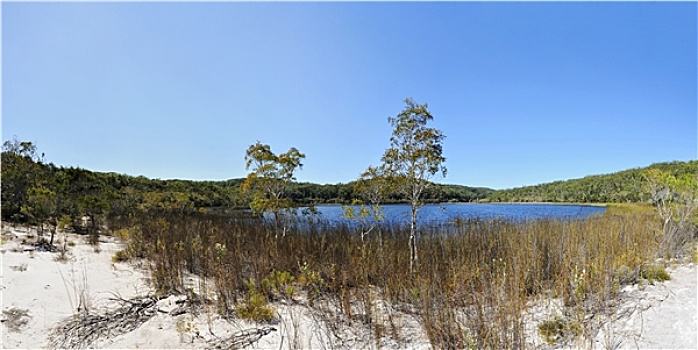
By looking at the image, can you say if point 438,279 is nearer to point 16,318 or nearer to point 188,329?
point 188,329

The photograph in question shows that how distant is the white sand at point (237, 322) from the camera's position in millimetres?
2970

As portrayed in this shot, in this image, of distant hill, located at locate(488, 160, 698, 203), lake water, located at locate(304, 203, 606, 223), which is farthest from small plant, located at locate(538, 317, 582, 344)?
distant hill, located at locate(488, 160, 698, 203)

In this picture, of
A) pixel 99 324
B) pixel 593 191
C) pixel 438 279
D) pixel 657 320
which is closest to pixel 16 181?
pixel 99 324

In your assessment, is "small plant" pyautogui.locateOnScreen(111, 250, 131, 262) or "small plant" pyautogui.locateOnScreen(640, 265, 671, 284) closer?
"small plant" pyautogui.locateOnScreen(640, 265, 671, 284)

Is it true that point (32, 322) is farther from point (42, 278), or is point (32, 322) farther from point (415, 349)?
point (415, 349)

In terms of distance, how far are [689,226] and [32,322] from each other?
1155cm

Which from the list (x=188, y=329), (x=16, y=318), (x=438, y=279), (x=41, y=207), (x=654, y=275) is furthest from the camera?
(x=41, y=207)

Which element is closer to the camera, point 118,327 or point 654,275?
point 118,327

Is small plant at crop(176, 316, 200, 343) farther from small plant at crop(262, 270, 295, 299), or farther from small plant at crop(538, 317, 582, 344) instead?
small plant at crop(538, 317, 582, 344)

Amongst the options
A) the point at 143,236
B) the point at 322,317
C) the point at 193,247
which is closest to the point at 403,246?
the point at 322,317

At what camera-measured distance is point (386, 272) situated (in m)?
4.84

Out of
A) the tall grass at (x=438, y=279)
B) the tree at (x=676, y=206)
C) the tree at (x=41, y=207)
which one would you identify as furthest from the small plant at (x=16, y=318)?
the tree at (x=676, y=206)

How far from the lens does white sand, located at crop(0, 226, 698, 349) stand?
2.97 meters

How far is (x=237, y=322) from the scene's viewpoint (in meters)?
3.70
